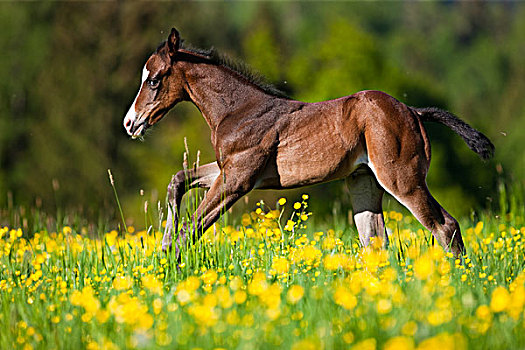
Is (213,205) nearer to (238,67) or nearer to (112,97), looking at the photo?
(238,67)

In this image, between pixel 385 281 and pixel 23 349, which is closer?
pixel 23 349

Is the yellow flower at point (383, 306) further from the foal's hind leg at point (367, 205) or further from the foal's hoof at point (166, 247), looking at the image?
the foal's hind leg at point (367, 205)

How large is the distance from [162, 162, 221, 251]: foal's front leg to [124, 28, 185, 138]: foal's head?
0.54 metres

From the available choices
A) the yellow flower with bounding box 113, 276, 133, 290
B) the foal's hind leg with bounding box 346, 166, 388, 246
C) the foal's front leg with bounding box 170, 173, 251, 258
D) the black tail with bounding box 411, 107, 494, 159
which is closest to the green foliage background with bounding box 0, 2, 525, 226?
the foal's hind leg with bounding box 346, 166, 388, 246

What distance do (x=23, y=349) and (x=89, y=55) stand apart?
25.5 meters

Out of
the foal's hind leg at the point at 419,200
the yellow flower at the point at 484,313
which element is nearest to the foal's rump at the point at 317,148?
the foal's hind leg at the point at 419,200

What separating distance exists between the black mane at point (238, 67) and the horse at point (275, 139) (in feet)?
0.05

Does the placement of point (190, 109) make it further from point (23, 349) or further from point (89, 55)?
point (23, 349)

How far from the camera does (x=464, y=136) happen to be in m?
6.26

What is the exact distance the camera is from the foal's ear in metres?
5.97

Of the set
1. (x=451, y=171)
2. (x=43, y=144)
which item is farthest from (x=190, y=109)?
(x=451, y=171)

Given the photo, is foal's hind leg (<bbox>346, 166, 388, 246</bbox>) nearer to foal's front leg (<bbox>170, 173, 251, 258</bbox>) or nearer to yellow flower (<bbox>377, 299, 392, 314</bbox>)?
foal's front leg (<bbox>170, 173, 251, 258</bbox>)

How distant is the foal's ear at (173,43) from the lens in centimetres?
597

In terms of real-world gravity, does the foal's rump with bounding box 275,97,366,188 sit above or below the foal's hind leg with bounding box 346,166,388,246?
above
